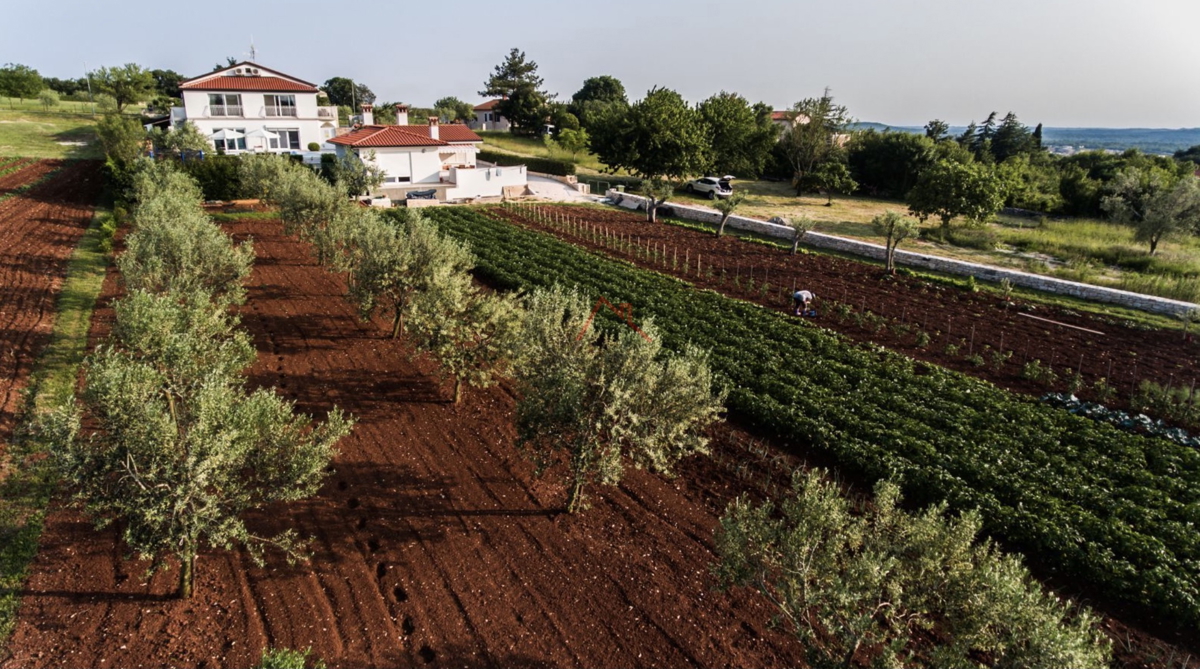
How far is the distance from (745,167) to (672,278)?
36831 mm

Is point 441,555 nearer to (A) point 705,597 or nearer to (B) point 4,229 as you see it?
(A) point 705,597

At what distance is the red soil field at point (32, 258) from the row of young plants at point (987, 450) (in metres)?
20.0

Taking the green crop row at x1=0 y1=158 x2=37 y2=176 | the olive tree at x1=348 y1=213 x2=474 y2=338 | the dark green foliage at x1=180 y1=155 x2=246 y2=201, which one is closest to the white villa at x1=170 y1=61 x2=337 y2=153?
the green crop row at x1=0 y1=158 x2=37 y2=176

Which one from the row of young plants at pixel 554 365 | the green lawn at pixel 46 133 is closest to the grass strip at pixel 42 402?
the row of young plants at pixel 554 365

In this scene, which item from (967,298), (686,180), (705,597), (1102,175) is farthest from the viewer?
(686,180)

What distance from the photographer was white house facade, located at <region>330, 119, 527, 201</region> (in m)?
49.5

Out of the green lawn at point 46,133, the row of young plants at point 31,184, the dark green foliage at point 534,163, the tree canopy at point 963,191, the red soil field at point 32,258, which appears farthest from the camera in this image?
the dark green foliage at point 534,163

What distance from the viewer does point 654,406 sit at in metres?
12.7

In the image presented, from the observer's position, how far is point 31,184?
43656mm

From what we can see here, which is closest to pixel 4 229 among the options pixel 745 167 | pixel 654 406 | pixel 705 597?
pixel 654 406

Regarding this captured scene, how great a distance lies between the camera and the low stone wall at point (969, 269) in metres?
28.3

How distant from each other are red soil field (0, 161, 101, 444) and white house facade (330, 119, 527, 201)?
18.1 metres

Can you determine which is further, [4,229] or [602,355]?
[4,229]

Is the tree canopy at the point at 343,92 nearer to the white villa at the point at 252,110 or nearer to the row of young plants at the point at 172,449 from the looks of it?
Result: the white villa at the point at 252,110
